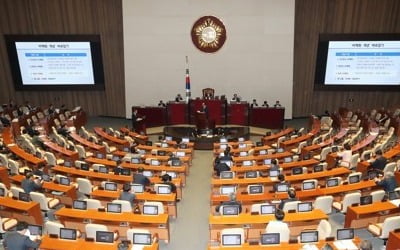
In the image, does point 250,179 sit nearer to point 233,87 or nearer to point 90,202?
point 90,202

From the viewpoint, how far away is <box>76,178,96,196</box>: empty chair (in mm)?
12715

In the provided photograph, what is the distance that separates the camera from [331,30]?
78.9 feet

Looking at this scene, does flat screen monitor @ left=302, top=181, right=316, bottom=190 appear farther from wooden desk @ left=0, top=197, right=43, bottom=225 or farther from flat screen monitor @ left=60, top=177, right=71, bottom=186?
wooden desk @ left=0, top=197, right=43, bottom=225

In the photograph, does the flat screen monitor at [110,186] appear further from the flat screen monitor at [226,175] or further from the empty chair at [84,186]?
the flat screen monitor at [226,175]

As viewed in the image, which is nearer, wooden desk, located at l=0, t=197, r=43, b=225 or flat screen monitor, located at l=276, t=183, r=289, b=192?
wooden desk, located at l=0, t=197, r=43, b=225

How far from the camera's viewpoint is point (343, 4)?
2364cm

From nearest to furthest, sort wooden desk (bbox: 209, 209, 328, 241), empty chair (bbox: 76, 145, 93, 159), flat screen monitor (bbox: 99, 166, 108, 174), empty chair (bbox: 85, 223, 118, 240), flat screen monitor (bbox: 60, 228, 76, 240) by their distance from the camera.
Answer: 1. flat screen monitor (bbox: 60, 228, 76, 240)
2. empty chair (bbox: 85, 223, 118, 240)
3. wooden desk (bbox: 209, 209, 328, 241)
4. flat screen monitor (bbox: 99, 166, 108, 174)
5. empty chair (bbox: 76, 145, 93, 159)

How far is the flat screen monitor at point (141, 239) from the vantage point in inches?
350

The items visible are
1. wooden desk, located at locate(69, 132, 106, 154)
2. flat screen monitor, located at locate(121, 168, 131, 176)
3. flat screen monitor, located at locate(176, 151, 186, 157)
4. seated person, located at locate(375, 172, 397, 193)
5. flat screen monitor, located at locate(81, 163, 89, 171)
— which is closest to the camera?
seated person, located at locate(375, 172, 397, 193)

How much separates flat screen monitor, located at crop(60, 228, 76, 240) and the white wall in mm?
16403

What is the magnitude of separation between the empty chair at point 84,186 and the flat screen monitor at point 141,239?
4.28 m

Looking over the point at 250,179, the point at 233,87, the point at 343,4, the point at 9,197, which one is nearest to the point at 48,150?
the point at 9,197

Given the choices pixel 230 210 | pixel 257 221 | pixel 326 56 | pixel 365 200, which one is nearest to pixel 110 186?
pixel 230 210

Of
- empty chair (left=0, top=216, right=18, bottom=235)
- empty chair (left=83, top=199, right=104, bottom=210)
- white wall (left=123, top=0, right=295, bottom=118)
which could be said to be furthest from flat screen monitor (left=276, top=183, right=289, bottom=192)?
white wall (left=123, top=0, right=295, bottom=118)
